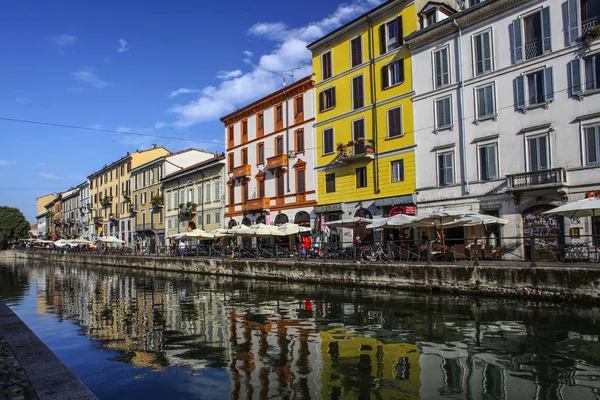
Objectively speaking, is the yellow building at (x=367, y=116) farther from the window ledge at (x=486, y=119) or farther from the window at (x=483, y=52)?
the window at (x=483, y=52)

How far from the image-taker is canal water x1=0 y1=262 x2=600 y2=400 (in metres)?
7.09

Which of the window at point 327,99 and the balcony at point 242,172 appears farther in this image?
the balcony at point 242,172

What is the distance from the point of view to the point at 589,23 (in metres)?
20.4

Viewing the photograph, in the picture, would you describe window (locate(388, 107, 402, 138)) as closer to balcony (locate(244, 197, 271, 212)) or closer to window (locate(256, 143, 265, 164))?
balcony (locate(244, 197, 271, 212))

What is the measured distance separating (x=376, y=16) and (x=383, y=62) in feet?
9.88

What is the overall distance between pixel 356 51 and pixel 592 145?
1590cm

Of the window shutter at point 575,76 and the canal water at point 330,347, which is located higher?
the window shutter at point 575,76

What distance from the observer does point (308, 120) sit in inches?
1364

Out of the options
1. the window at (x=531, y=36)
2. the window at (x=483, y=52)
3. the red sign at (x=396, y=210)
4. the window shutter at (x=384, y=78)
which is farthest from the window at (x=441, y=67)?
the red sign at (x=396, y=210)

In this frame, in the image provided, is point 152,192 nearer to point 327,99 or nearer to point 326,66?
Result: point 327,99

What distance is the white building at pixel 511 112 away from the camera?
67.6ft

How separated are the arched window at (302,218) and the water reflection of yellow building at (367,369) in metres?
23.8

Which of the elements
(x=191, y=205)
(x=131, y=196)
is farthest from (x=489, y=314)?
(x=131, y=196)

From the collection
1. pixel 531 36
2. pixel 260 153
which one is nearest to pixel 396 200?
pixel 531 36
